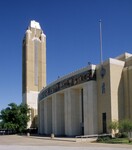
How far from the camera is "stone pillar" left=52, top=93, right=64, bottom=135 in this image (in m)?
66.3

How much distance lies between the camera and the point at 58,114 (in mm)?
66375

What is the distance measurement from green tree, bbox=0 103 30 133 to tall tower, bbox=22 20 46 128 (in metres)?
6.34

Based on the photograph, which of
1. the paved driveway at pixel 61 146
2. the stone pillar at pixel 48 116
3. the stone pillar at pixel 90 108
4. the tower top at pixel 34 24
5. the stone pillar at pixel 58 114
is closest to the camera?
the paved driveway at pixel 61 146

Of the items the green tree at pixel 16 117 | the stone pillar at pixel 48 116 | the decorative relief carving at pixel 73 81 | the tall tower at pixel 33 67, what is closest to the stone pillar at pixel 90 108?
the decorative relief carving at pixel 73 81

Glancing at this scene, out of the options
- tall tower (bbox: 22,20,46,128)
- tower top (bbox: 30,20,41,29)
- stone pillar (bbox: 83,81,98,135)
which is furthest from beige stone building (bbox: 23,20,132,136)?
tower top (bbox: 30,20,41,29)

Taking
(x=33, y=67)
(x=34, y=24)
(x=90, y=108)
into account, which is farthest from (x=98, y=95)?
(x=34, y=24)

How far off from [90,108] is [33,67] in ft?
162

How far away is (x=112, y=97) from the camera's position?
4984cm

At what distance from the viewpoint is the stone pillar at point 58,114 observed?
66312mm

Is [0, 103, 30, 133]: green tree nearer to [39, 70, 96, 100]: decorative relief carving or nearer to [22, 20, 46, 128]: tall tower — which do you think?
[22, 20, 46, 128]: tall tower

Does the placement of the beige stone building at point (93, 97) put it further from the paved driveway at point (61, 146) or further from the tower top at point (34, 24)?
the tower top at point (34, 24)

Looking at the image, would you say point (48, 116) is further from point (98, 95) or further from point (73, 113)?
point (98, 95)

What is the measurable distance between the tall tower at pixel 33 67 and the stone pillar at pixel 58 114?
28.4 meters

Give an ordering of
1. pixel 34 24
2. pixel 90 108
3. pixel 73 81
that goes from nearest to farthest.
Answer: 1. pixel 90 108
2. pixel 73 81
3. pixel 34 24
